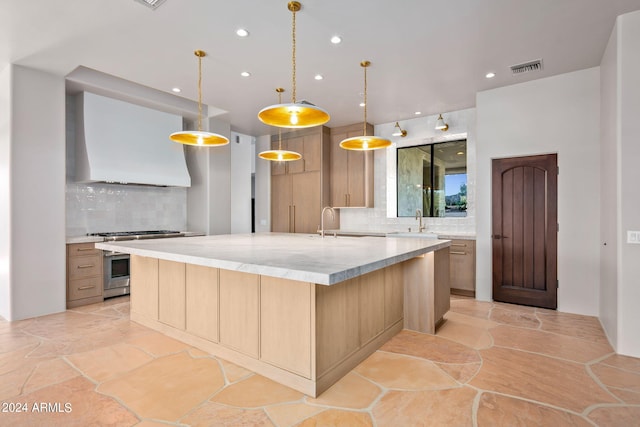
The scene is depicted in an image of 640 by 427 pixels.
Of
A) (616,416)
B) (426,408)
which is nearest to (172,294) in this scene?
(426,408)

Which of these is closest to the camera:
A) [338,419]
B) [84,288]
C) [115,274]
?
[338,419]

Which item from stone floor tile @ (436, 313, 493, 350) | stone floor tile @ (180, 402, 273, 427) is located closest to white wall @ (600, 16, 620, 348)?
stone floor tile @ (436, 313, 493, 350)

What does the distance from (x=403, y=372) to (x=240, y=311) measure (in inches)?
53.6

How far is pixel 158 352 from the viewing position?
9.53 ft

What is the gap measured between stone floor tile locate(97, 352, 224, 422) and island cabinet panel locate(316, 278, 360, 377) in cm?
78

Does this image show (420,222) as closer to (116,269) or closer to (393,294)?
(393,294)

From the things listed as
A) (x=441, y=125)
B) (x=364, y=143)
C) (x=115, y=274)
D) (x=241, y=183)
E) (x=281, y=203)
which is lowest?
(x=115, y=274)

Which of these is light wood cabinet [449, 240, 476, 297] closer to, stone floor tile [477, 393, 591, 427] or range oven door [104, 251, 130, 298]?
stone floor tile [477, 393, 591, 427]

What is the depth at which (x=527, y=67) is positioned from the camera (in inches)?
154

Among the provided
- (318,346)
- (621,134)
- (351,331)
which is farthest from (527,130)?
(318,346)

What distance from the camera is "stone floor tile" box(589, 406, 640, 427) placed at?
76.4 inches

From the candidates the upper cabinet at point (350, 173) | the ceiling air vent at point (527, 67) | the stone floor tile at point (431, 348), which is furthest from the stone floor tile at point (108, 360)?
the ceiling air vent at point (527, 67)

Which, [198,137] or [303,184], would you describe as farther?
[303,184]

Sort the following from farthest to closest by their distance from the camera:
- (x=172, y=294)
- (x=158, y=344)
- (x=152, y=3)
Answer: (x=172, y=294), (x=158, y=344), (x=152, y=3)
